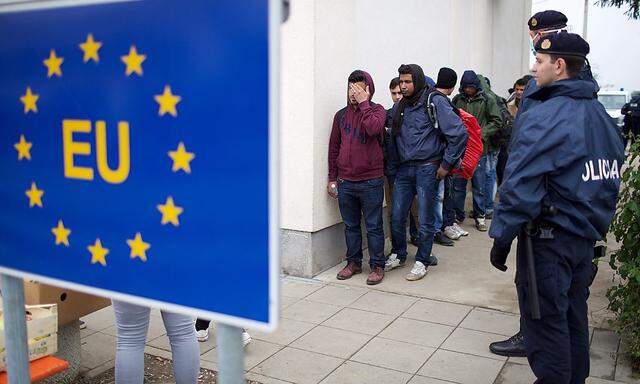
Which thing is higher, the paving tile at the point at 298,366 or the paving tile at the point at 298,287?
the paving tile at the point at 298,287

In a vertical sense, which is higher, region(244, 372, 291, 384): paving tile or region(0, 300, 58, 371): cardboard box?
region(0, 300, 58, 371): cardboard box

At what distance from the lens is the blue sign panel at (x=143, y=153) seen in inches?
47.2

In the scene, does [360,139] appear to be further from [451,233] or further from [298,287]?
[451,233]

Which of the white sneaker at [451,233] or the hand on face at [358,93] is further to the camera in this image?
the white sneaker at [451,233]

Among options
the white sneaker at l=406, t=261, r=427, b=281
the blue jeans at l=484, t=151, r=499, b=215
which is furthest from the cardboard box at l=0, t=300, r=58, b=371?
the blue jeans at l=484, t=151, r=499, b=215

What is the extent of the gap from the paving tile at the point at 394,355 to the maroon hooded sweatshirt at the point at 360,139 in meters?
1.64

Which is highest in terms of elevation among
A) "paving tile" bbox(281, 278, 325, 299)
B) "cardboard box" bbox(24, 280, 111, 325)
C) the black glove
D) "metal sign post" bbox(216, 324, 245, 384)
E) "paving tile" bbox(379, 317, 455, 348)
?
"metal sign post" bbox(216, 324, 245, 384)

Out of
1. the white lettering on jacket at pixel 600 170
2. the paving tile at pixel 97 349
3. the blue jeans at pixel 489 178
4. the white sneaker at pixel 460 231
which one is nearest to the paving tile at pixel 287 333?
the paving tile at pixel 97 349

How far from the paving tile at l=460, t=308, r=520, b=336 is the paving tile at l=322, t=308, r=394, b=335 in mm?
588

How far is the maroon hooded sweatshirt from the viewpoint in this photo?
512cm

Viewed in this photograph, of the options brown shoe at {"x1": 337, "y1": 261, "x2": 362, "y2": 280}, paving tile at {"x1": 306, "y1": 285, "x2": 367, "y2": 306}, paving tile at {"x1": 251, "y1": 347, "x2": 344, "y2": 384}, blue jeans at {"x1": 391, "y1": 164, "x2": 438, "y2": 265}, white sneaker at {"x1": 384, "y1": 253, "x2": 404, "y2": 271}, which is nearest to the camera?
paving tile at {"x1": 251, "y1": 347, "x2": 344, "y2": 384}

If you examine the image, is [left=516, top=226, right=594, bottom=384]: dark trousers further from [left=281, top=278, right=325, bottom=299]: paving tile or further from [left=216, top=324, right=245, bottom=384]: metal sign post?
[left=281, top=278, right=325, bottom=299]: paving tile

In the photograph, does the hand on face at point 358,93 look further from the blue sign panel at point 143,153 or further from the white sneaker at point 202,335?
the blue sign panel at point 143,153

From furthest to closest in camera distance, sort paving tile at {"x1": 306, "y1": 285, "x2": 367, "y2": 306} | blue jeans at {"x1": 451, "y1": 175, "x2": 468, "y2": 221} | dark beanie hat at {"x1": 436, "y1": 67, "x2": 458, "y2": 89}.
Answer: blue jeans at {"x1": 451, "y1": 175, "x2": 468, "y2": 221} → dark beanie hat at {"x1": 436, "y1": 67, "x2": 458, "y2": 89} → paving tile at {"x1": 306, "y1": 285, "x2": 367, "y2": 306}
